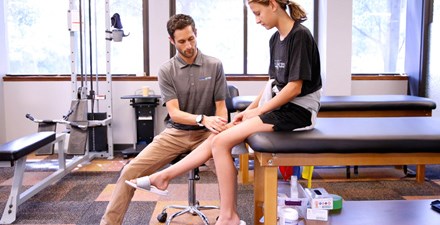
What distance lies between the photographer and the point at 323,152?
1629 millimetres

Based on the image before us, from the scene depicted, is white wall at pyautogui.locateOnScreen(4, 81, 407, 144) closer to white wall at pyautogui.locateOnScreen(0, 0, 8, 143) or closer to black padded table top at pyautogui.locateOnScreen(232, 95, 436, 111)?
white wall at pyautogui.locateOnScreen(0, 0, 8, 143)

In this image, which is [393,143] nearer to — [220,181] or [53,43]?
[220,181]

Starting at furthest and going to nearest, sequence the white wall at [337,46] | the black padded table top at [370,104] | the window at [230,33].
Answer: the window at [230,33], the white wall at [337,46], the black padded table top at [370,104]

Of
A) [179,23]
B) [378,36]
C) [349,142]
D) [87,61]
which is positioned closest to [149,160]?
[179,23]

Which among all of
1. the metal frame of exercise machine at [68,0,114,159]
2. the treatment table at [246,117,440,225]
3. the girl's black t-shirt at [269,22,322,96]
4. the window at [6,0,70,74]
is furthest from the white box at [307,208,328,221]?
the window at [6,0,70,74]

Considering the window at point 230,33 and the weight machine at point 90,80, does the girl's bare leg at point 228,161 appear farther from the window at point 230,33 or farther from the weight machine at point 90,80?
the window at point 230,33

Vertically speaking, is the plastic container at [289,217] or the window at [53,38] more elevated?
the window at [53,38]

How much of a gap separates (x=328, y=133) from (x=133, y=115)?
9.03ft

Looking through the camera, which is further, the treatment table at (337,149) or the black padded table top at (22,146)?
the black padded table top at (22,146)

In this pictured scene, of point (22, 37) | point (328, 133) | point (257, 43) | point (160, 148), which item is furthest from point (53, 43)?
point (328, 133)

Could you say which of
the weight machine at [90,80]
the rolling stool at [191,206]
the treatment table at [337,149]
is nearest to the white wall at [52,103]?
the weight machine at [90,80]

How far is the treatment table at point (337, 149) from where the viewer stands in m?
1.62

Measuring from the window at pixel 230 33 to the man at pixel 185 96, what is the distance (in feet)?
7.17

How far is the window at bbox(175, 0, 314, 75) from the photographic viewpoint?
4375mm
